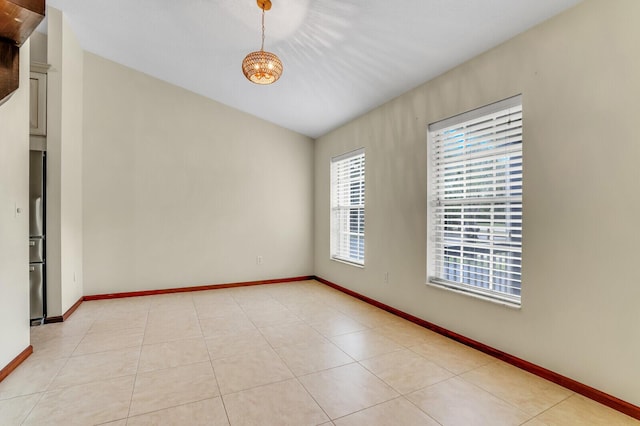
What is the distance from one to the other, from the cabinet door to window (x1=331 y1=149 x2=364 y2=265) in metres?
3.57

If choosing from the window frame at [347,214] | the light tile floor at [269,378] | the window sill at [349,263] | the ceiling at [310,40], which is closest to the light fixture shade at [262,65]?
the ceiling at [310,40]

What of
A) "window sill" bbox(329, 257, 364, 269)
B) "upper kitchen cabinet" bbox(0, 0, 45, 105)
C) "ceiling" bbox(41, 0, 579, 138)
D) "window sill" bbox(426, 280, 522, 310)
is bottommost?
"window sill" bbox(329, 257, 364, 269)

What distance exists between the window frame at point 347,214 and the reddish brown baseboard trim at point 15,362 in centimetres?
344

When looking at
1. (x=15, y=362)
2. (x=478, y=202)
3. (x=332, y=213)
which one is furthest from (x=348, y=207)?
(x=15, y=362)

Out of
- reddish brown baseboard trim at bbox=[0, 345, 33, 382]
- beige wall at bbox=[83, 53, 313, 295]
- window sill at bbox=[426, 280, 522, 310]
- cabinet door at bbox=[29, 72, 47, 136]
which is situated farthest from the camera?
beige wall at bbox=[83, 53, 313, 295]

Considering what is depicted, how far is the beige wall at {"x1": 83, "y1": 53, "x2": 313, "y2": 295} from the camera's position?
13.7 feet

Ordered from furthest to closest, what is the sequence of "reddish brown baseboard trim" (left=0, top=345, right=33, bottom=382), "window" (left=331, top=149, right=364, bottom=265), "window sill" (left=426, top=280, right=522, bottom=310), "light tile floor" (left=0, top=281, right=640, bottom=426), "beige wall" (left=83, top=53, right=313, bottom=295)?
1. "window" (left=331, top=149, right=364, bottom=265)
2. "beige wall" (left=83, top=53, right=313, bottom=295)
3. "window sill" (left=426, top=280, right=522, bottom=310)
4. "reddish brown baseboard trim" (left=0, top=345, right=33, bottom=382)
5. "light tile floor" (left=0, top=281, right=640, bottom=426)

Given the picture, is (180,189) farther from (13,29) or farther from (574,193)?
(574,193)

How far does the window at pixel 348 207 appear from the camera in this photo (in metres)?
4.45

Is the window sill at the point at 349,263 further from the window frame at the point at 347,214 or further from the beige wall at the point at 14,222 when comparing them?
the beige wall at the point at 14,222

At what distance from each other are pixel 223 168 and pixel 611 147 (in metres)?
4.42

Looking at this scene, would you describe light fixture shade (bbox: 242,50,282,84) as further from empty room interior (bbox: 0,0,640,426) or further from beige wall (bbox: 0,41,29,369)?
beige wall (bbox: 0,41,29,369)

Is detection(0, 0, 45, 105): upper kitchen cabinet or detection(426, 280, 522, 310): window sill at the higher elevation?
detection(0, 0, 45, 105): upper kitchen cabinet

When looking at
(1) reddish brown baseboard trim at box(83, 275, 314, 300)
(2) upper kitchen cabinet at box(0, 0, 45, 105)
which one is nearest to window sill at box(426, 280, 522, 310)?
(1) reddish brown baseboard trim at box(83, 275, 314, 300)
